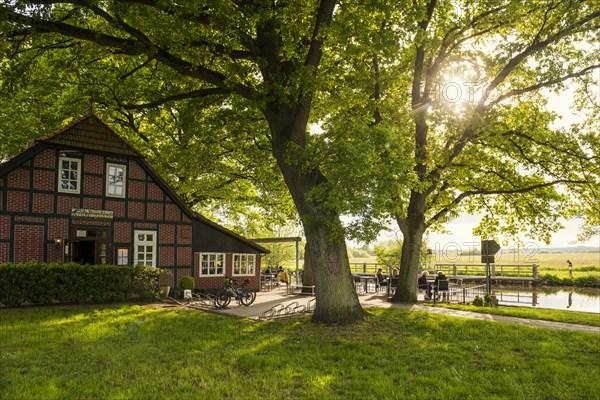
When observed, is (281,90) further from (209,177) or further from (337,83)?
(209,177)

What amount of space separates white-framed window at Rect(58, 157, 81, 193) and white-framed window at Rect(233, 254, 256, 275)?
836cm

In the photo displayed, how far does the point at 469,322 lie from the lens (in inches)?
503

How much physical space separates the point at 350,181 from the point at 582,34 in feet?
35.6

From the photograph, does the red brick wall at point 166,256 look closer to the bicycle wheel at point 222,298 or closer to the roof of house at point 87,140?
the roof of house at point 87,140

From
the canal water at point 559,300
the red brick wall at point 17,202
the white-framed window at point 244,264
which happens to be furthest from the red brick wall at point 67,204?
the canal water at point 559,300

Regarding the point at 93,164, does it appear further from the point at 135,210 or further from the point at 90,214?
the point at 135,210

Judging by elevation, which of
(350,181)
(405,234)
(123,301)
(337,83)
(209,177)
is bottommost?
(123,301)

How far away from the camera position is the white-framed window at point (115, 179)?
19.3 m

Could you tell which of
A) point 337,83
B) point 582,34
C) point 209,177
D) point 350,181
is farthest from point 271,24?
point 209,177

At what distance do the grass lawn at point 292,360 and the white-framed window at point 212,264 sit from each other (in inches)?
365

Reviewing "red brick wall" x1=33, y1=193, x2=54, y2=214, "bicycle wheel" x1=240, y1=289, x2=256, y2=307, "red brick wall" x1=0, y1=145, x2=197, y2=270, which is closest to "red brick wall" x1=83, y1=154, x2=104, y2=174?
"red brick wall" x1=0, y1=145, x2=197, y2=270

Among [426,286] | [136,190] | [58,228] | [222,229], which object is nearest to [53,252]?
[58,228]

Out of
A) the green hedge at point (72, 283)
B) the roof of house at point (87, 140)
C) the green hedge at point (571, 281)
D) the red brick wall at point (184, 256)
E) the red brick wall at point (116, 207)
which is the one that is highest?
the roof of house at point (87, 140)

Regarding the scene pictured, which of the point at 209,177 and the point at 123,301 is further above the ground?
the point at 209,177
